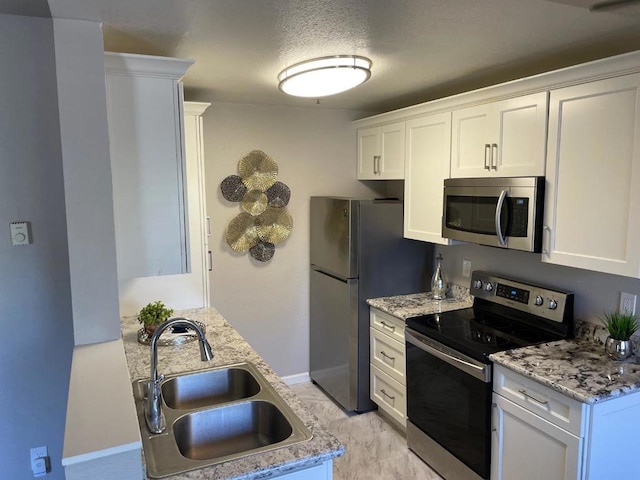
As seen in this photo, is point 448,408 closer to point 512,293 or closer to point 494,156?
point 512,293

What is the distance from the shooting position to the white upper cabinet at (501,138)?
7.38 feet

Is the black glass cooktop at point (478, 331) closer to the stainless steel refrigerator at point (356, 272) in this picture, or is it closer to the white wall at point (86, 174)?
the stainless steel refrigerator at point (356, 272)

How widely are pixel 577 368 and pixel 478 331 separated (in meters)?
0.58

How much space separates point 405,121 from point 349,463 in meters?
2.22

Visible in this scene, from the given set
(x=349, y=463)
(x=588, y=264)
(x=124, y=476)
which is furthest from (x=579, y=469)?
(x=124, y=476)

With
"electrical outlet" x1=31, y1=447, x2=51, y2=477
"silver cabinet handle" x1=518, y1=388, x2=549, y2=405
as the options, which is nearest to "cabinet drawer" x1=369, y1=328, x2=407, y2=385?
"silver cabinet handle" x1=518, y1=388, x2=549, y2=405

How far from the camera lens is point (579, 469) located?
1.85 m

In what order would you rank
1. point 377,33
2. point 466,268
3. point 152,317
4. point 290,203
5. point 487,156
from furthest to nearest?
point 290,203 → point 466,268 → point 487,156 → point 152,317 → point 377,33

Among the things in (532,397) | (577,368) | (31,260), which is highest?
(31,260)

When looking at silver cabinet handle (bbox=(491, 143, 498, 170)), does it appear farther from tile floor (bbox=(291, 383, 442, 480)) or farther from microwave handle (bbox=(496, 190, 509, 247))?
tile floor (bbox=(291, 383, 442, 480))

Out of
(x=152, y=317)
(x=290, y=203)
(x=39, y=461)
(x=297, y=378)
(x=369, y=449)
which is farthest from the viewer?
(x=297, y=378)

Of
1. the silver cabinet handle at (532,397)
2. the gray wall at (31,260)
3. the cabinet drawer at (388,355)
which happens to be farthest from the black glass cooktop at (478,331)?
the gray wall at (31,260)

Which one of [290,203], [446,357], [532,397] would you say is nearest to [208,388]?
[446,357]

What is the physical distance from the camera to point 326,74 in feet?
7.27
